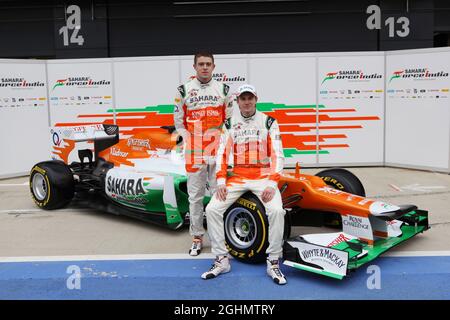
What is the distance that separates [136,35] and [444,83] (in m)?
7.11

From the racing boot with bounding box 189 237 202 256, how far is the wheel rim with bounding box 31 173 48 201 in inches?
116

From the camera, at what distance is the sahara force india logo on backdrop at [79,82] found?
9.65m

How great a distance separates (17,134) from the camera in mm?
9344

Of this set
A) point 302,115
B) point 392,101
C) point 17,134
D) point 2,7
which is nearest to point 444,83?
point 392,101

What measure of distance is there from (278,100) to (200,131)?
16.4 ft

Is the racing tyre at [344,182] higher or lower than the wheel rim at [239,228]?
higher

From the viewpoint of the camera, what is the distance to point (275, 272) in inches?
160

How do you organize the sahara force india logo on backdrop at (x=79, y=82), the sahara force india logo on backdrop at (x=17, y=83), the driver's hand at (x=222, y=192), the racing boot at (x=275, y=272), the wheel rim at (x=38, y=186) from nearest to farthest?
the racing boot at (x=275, y=272) < the driver's hand at (x=222, y=192) < the wheel rim at (x=38, y=186) < the sahara force india logo on backdrop at (x=17, y=83) < the sahara force india logo on backdrop at (x=79, y=82)

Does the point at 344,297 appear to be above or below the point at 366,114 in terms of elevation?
below

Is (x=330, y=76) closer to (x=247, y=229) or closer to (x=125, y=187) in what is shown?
(x=125, y=187)

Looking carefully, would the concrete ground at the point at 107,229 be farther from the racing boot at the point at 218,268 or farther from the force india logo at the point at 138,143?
the force india logo at the point at 138,143

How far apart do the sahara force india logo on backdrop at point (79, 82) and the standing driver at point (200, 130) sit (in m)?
5.28

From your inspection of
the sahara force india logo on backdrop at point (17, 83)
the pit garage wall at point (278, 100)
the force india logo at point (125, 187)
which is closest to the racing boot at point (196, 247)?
the force india logo at point (125, 187)

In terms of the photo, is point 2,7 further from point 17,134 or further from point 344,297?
point 344,297
